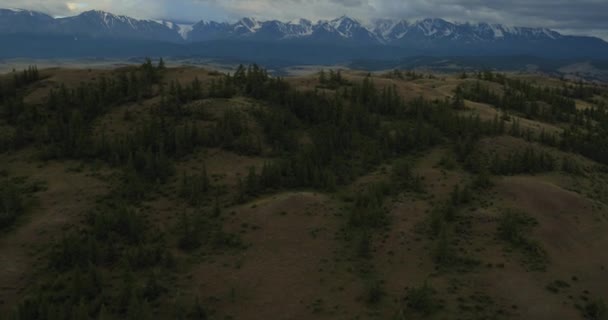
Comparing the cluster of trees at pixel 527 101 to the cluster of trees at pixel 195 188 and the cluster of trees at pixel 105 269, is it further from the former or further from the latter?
the cluster of trees at pixel 105 269

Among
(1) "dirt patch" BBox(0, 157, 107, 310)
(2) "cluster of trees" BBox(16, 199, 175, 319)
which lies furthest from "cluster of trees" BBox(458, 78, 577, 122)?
(1) "dirt patch" BBox(0, 157, 107, 310)

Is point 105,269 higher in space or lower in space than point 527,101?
lower

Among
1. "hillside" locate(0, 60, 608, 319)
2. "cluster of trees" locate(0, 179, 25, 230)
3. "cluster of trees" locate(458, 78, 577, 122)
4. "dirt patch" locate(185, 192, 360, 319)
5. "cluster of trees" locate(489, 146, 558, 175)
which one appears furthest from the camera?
"cluster of trees" locate(458, 78, 577, 122)

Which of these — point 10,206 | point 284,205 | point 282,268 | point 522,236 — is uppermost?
point 10,206

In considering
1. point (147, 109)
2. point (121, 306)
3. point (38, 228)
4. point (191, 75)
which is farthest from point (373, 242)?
point (191, 75)

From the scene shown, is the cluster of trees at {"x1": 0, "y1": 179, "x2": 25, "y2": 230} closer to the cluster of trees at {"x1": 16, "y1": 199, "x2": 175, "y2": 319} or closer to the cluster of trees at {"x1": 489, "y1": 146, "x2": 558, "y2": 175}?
the cluster of trees at {"x1": 16, "y1": 199, "x2": 175, "y2": 319}

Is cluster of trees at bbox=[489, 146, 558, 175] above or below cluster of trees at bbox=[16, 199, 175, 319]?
above

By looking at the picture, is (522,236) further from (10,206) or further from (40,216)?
(10,206)

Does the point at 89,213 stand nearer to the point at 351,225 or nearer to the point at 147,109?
the point at 351,225

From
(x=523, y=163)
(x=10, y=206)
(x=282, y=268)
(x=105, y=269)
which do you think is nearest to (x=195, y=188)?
(x=105, y=269)
